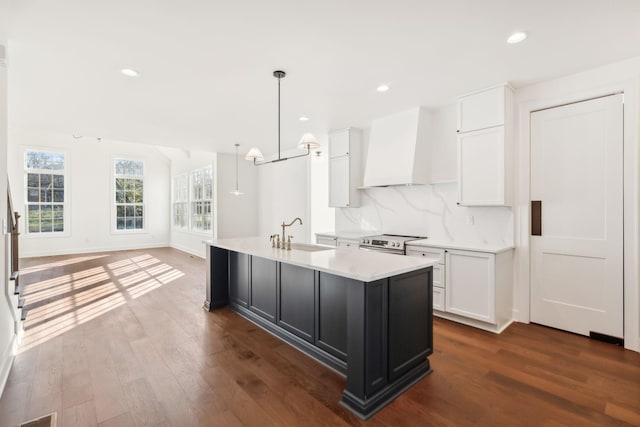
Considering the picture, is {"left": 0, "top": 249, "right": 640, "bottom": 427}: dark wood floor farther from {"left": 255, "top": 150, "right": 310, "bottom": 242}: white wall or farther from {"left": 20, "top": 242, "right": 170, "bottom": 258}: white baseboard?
{"left": 20, "top": 242, "right": 170, "bottom": 258}: white baseboard

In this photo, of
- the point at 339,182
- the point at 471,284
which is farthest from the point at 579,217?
the point at 339,182

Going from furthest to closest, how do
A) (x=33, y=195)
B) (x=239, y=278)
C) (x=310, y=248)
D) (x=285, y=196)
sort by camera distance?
(x=33, y=195) < (x=285, y=196) < (x=239, y=278) < (x=310, y=248)

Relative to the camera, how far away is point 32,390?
2.17 m

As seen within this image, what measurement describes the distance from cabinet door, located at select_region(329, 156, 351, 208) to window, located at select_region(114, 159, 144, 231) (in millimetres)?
7309

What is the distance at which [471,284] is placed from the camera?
3240 mm

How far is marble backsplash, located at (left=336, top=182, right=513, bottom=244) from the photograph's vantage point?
358 cm

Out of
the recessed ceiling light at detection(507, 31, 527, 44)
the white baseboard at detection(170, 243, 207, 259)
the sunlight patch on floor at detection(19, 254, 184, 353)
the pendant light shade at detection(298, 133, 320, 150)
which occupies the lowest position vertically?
the sunlight patch on floor at detection(19, 254, 184, 353)

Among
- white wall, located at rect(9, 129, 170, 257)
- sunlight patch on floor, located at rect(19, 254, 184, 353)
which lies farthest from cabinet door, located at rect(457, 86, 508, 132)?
white wall, located at rect(9, 129, 170, 257)

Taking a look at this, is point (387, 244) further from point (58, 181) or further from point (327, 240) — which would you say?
point (58, 181)

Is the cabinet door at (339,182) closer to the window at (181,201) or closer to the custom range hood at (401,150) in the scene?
the custom range hood at (401,150)

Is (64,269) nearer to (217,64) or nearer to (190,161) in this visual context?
(190,161)

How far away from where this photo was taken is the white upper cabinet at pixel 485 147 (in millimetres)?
3211

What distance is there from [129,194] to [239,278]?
7.53 meters

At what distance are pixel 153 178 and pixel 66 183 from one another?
7.11 ft
